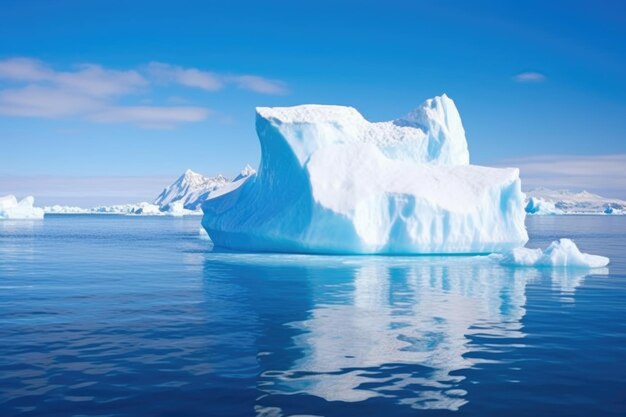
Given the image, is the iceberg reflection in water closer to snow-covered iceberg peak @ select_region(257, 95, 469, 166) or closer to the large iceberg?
the large iceberg

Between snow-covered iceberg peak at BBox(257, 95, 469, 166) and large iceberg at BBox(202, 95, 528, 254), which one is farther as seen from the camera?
snow-covered iceberg peak at BBox(257, 95, 469, 166)

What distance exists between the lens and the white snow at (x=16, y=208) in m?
88.0

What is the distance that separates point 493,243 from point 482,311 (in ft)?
43.2

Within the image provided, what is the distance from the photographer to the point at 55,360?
7.96 metres

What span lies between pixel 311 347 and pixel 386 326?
83.8 inches

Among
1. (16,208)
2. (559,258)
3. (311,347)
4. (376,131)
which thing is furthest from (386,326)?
(16,208)

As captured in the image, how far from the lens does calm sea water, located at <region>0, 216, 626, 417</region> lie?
638cm

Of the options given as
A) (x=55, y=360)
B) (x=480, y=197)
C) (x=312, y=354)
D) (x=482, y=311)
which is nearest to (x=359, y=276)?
(x=482, y=311)

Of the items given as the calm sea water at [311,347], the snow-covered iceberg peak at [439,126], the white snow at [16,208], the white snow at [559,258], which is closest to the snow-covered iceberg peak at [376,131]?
the snow-covered iceberg peak at [439,126]

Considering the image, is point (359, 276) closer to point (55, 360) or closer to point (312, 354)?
point (312, 354)

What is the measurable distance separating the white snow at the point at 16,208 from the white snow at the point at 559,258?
8331 centimetres

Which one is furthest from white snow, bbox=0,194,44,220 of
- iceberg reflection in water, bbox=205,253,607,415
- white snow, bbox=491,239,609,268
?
white snow, bbox=491,239,609,268

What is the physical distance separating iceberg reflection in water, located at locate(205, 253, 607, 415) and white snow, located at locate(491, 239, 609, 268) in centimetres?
68

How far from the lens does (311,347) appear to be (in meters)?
8.79
